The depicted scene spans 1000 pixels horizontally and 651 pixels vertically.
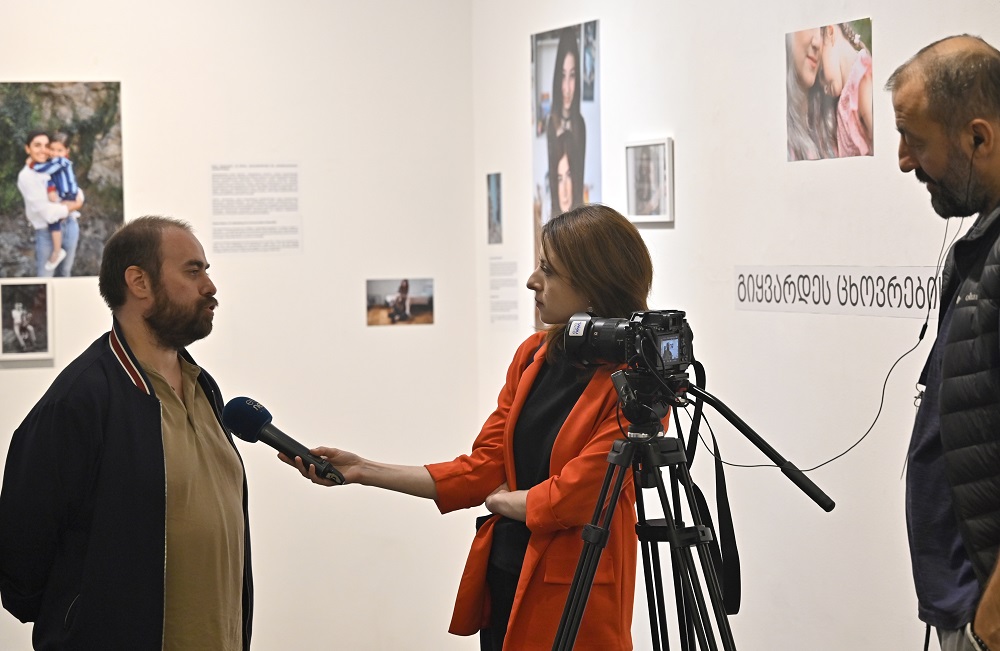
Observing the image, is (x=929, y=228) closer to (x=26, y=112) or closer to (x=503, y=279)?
(x=503, y=279)

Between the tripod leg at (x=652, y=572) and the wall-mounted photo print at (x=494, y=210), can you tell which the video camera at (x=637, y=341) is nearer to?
the tripod leg at (x=652, y=572)

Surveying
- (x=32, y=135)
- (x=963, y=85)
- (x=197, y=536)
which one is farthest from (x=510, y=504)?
(x=32, y=135)

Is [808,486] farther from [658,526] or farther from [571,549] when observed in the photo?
[571,549]

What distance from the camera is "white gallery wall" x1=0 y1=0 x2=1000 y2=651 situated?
388 centimetres

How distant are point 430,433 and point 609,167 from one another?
1646 mm

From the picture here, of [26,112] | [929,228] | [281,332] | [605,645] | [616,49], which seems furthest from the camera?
[281,332]

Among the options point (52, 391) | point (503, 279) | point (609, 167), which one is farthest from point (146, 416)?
point (503, 279)

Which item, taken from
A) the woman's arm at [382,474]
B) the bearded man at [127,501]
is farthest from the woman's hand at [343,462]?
the bearded man at [127,501]

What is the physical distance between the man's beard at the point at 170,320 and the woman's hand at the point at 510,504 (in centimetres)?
87

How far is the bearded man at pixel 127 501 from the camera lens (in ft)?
8.17

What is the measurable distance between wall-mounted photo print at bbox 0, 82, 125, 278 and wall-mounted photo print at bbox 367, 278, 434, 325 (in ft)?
3.90

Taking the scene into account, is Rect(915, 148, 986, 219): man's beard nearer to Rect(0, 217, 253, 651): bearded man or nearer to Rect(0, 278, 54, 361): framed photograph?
Rect(0, 217, 253, 651): bearded man

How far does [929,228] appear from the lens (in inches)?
117

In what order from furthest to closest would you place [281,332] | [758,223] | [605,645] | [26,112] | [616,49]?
1. [281,332]
2. [26,112]
3. [616,49]
4. [758,223]
5. [605,645]
